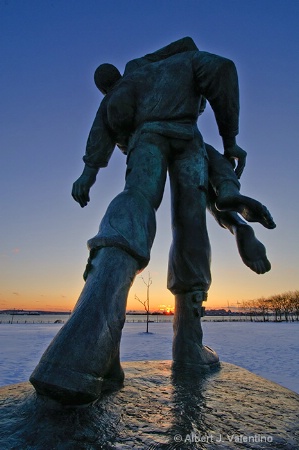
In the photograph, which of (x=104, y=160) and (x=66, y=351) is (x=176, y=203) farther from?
(x=66, y=351)

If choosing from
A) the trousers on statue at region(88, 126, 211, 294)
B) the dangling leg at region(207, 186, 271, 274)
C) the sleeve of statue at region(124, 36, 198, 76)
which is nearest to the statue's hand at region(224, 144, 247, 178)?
the trousers on statue at region(88, 126, 211, 294)

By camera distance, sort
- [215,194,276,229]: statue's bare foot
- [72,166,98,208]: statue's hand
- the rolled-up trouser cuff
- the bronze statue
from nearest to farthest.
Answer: the rolled-up trouser cuff < [215,194,276,229]: statue's bare foot < the bronze statue < [72,166,98,208]: statue's hand

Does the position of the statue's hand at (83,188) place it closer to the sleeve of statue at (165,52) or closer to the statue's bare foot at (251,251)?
the sleeve of statue at (165,52)

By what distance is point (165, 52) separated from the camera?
240 cm

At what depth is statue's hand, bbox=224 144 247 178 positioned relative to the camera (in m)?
2.32

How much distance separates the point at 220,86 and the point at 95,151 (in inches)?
37.0

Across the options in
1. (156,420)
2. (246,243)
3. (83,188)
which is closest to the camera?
(156,420)

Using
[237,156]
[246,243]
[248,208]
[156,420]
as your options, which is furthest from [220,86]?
[156,420]

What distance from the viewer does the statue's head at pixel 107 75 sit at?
238 cm

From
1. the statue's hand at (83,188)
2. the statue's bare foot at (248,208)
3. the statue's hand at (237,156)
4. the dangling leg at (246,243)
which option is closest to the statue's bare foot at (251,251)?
the dangling leg at (246,243)

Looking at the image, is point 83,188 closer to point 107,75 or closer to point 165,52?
point 107,75

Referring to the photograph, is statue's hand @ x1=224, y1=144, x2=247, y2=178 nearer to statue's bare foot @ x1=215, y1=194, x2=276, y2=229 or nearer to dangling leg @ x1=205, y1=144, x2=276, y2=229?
dangling leg @ x1=205, y1=144, x2=276, y2=229

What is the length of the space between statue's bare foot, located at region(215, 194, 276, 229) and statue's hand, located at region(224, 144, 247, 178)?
20.9 inches

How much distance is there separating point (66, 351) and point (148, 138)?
1.35m
